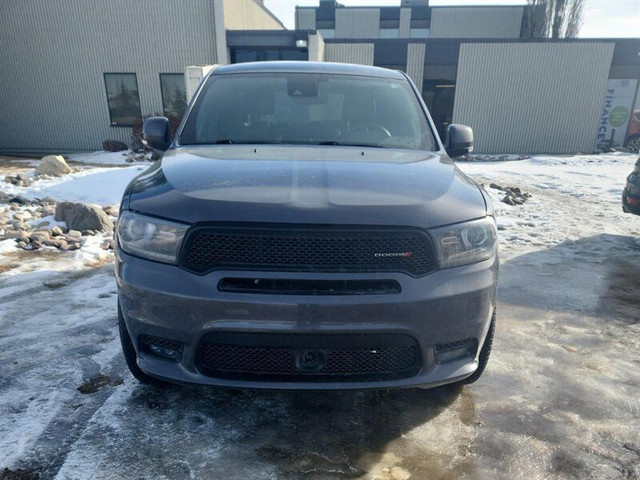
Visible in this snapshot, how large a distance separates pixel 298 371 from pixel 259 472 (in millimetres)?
489

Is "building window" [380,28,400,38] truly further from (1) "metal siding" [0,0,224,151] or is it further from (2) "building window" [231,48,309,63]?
(1) "metal siding" [0,0,224,151]

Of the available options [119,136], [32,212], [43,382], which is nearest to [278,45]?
[119,136]

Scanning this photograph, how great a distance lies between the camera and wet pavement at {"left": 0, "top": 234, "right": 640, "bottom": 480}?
2039 mm

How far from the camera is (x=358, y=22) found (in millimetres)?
38562

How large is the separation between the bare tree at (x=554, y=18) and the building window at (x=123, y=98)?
26909 mm

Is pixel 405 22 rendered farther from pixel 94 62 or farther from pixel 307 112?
pixel 307 112

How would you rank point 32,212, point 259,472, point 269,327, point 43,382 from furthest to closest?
point 32,212
point 43,382
point 259,472
point 269,327

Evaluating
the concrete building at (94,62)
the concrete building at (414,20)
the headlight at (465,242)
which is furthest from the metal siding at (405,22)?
the headlight at (465,242)

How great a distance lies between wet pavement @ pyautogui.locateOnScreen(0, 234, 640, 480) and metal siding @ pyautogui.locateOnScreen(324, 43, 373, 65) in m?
16.2

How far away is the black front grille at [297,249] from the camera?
1.91 metres

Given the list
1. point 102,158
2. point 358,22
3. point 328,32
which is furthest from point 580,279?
point 328,32

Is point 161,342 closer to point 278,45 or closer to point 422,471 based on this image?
point 422,471

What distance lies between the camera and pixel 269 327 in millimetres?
1866

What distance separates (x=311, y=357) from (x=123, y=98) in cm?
1821
